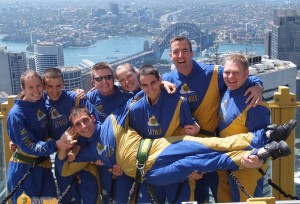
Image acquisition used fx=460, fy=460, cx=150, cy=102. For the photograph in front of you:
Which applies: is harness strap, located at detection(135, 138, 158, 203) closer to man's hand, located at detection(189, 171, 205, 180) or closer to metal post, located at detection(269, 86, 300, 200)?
man's hand, located at detection(189, 171, 205, 180)

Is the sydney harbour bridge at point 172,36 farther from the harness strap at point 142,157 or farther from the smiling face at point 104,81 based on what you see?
the harness strap at point 142,157

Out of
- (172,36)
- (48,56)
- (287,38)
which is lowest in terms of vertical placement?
(48,56)

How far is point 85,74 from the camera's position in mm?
36781

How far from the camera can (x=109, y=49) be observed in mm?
64875

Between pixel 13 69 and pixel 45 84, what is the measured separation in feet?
132

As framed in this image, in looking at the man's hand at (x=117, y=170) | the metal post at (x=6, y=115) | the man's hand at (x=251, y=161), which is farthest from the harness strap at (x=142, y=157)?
the metal post at (x=6, y=115)

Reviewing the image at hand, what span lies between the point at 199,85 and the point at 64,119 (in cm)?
74

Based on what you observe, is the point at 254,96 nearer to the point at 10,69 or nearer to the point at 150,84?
the point at 150,84

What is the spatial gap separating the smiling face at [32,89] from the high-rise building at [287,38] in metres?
49.9

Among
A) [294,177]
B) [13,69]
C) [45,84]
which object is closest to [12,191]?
[45,84]

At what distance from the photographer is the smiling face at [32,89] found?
2.32m

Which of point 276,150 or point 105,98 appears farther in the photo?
point 105,98

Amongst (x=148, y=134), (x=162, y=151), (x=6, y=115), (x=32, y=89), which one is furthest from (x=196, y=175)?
(x=6, y=115)

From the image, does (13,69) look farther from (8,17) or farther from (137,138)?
(8,17)
